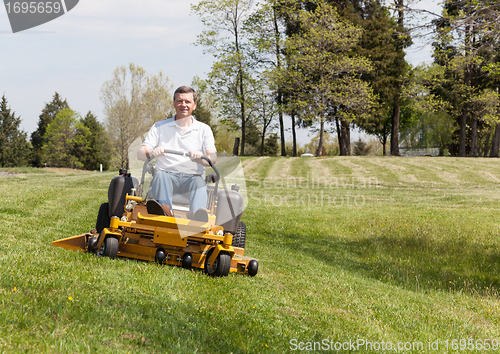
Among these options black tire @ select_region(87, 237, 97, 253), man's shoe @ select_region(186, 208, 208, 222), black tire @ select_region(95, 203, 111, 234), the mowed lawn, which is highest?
man's shoe @ select_region(186, 208, 208, 222)

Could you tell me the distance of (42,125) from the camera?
71.2 metres

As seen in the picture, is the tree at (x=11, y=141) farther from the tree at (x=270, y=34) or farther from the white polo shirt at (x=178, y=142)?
the white polo shirt at (x=178, y=142)

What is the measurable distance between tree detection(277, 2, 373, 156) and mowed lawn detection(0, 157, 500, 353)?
2257 cm

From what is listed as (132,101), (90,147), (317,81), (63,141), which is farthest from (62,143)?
(317,81)

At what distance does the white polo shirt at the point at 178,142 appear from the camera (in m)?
5.64

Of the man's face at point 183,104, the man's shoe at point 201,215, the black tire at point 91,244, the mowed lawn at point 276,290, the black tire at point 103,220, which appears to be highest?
the man's face at point 183,104

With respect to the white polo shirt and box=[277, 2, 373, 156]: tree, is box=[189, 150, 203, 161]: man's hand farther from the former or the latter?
box=[277, 2, 373, 156]: tree

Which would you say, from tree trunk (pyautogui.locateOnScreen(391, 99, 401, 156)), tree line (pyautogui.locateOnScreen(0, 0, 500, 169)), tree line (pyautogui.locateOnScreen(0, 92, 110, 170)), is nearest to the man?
tree line (pyautogui.locateOnScreen(0, 0, 500, 169))

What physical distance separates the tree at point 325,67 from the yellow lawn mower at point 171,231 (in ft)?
101

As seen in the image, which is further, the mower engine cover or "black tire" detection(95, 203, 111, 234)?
"black tire" detection(95, 203, 111, 234)

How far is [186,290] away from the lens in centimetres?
460

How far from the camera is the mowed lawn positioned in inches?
128

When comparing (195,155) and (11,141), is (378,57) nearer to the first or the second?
(195,155)

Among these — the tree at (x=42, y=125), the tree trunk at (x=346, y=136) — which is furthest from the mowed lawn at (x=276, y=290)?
the tree at (x=42, y=125)
